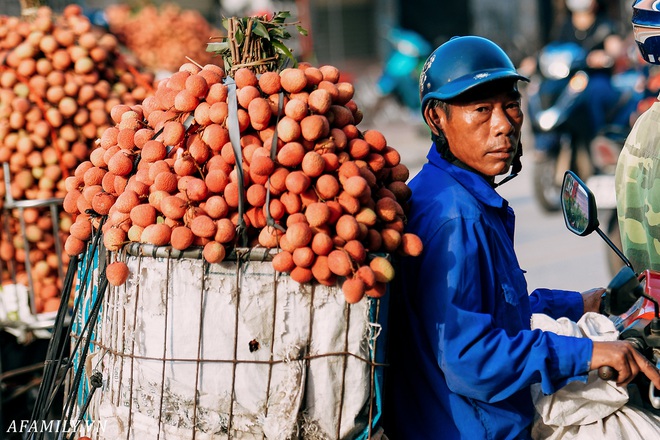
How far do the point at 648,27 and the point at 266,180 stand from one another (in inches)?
53.0

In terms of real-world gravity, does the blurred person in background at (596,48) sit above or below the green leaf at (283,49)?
above

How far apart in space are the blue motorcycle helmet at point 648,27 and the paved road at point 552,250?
444cm

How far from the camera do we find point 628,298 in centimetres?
221

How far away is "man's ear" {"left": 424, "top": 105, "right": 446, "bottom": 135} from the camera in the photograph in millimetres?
2562

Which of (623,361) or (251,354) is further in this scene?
(623,361)

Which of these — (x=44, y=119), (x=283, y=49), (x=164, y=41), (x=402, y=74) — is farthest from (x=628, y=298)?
(x=402, y=74)

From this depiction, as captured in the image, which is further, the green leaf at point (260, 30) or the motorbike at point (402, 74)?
the motorbike at point (402, 74)

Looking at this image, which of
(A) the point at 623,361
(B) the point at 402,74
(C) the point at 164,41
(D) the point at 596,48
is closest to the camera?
(A) the point at 623,361

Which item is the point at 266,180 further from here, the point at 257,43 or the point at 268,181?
the point at 257,43

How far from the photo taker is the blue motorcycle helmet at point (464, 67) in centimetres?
241

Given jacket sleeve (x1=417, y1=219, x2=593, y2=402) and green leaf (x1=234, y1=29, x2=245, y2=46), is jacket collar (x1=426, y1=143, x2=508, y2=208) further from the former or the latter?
green leaf (x1=234, y1=29, x2=245, y2=46)

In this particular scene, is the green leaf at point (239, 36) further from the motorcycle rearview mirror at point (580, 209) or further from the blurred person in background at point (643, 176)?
the blurred person in background at point (643, 176)

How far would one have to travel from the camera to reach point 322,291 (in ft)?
6.97

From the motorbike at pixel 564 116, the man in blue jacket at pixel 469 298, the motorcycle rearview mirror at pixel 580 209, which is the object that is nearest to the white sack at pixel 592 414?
the man in blue jacket at pixel 469 298
